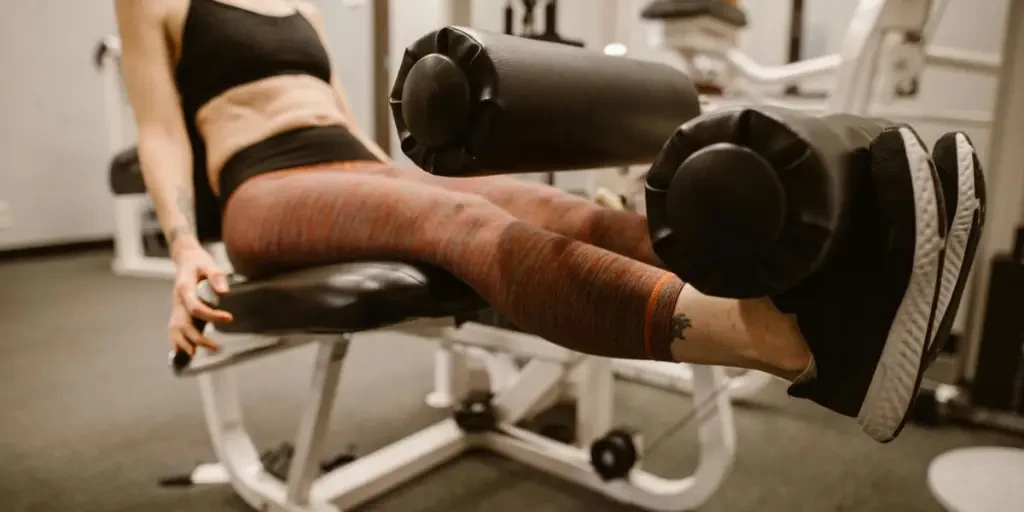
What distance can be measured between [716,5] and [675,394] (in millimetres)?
859

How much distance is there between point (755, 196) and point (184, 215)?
811mm

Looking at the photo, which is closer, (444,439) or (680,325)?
(680,325)

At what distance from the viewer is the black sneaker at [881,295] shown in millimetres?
458

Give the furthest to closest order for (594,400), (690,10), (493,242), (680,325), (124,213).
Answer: (124,213) < (690,10) < (594,400) < (493,242) < (680,325)

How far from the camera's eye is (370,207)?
2.58 feet

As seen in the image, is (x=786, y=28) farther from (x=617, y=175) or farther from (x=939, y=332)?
(x=939, y=332)

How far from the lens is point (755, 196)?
0.43m

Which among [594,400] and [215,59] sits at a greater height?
[215,59]

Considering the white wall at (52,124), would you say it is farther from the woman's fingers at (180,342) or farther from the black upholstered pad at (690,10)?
the woman's fingers at (180,342)

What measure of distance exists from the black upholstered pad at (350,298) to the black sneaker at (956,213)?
1.41 ft

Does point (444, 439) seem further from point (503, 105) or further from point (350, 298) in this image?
A: point (503, 105)

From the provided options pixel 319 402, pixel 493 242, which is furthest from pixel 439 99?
pixel 319 402

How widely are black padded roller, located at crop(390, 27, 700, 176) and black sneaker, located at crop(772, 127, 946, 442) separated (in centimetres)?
22

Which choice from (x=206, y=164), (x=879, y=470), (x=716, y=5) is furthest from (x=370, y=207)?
(x=716, y=5)
